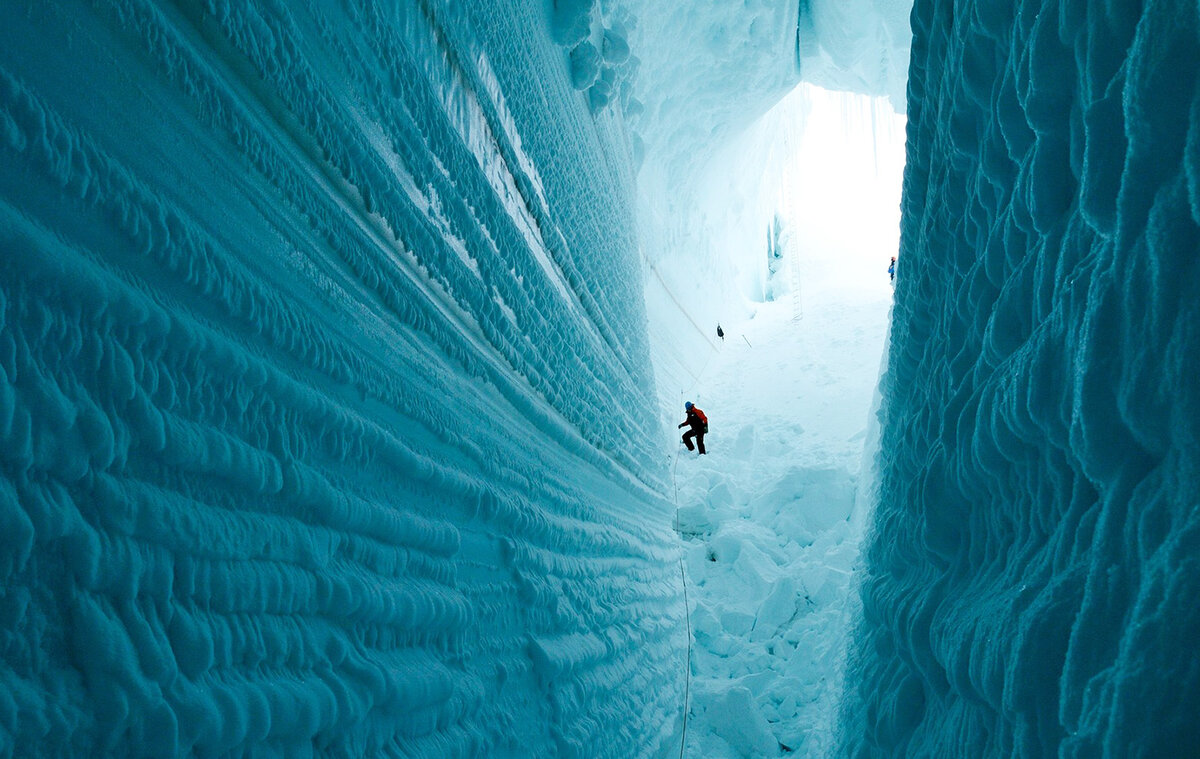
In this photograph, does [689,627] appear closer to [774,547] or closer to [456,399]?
[774,547]

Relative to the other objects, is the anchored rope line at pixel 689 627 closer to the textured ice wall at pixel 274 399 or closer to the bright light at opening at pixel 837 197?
the textured ice wall at pixel 274 399

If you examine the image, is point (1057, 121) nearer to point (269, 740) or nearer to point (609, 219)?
point (269, 740)

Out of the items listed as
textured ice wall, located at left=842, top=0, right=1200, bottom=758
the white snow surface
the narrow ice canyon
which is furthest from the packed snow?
textured ice wall, located at left=842, top=0, right=1200, bottom=758

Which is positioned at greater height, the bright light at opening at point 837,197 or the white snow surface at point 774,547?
the bright light at opening at point 837,197

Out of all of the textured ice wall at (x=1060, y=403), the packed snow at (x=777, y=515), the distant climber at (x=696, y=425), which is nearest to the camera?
the textured ice wall at (x=1060, y=403)

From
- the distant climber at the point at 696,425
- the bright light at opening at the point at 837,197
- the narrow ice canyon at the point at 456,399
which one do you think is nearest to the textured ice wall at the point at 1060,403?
A: the narrow ice canyon at the point at 456,399

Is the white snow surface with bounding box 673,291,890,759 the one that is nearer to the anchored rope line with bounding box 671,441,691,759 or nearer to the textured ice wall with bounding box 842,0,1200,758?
the anchored rope line with bounding box 671,441,691,759
